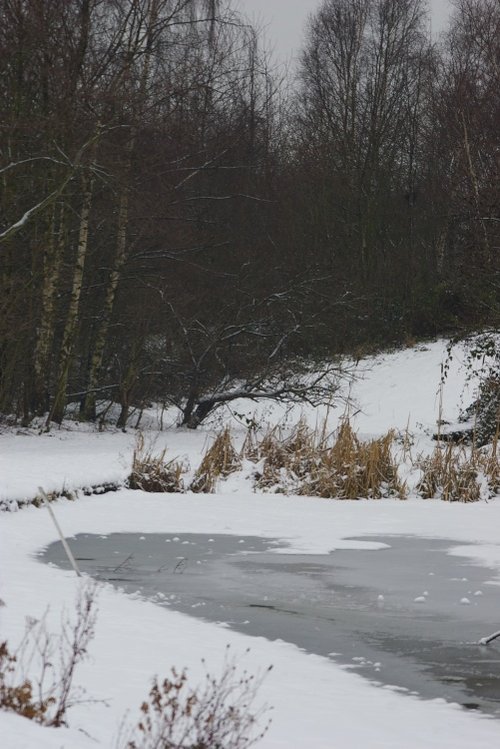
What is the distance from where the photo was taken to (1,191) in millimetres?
21141

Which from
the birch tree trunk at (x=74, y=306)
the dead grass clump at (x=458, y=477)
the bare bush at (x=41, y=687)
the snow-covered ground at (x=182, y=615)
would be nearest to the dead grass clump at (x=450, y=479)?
the dead grass clump at (x=458, y=477)

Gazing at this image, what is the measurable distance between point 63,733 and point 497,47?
2209 centimetres

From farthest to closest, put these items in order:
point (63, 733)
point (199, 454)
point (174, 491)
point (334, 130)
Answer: point (334, 130)
point (199, 454)
point (174, 491)
point (63, 733)

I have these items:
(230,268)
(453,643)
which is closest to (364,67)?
(230,268)

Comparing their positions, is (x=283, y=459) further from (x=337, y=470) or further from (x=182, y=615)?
(x=182, y=615)

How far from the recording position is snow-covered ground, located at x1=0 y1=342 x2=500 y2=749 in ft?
17.6

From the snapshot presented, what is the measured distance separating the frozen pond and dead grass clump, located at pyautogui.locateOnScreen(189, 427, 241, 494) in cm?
399

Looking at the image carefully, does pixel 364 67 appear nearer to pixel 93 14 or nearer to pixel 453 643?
pixel 93 14

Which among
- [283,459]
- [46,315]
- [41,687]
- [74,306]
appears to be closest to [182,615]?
[41,687]

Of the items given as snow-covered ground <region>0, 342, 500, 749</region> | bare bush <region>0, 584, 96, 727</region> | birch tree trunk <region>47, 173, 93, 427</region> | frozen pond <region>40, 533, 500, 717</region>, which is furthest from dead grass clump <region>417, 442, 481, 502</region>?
bare bush <region>0, 584, 96, 727</region>

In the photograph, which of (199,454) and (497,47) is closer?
(199,454)

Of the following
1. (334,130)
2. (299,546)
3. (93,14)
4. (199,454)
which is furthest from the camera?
(334,130)

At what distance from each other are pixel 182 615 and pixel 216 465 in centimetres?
895

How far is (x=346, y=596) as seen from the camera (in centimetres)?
891
